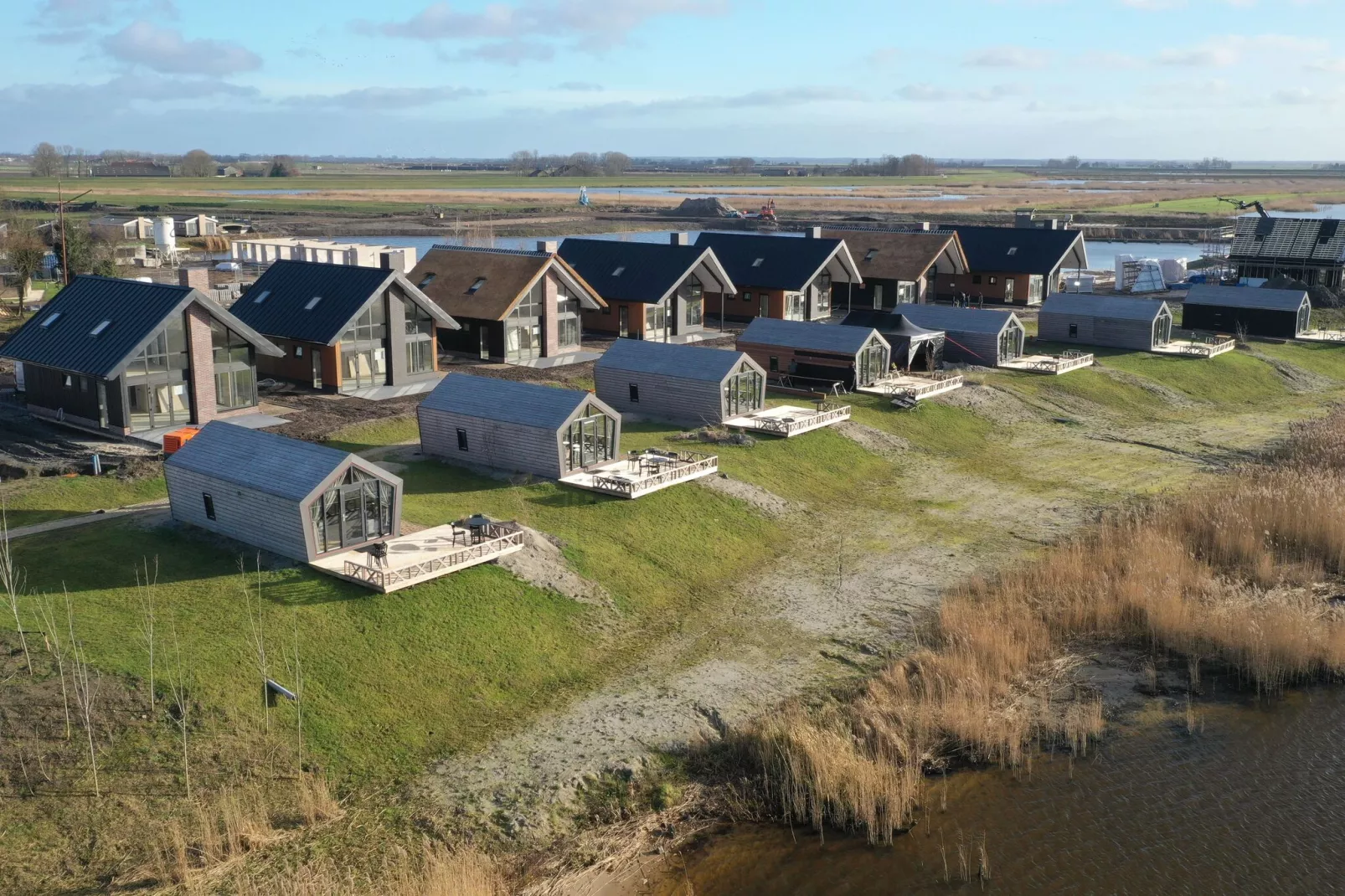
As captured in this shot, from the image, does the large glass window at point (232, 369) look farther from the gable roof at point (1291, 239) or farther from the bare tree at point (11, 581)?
the gable roof at point (1291, 239)

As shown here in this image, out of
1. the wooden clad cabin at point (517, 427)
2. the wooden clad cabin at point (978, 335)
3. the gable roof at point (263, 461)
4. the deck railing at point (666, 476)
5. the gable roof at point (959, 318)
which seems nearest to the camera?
the gable roof at point (263, 461)

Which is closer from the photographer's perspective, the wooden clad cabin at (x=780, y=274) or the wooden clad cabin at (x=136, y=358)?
the wooden clad cabin at (x=136, y=358)

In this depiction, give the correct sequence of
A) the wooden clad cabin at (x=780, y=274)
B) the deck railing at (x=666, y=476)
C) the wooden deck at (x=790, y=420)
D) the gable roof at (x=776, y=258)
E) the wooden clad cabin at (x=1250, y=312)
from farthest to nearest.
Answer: the wooden clad cabin at (x=1250, y=312) < the wooden clad cabin at (x=780, y=274) < the gable roof at (x=776, y=258) < the wooden deck at (x=790, y=420) < the deck railing at (x=666, y=476)

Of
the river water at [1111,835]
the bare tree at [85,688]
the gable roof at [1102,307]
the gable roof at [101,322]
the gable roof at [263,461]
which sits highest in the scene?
the gable roof at [101,322]

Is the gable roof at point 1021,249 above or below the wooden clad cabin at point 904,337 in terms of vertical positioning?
above

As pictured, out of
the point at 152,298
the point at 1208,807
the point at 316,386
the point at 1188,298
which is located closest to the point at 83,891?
the point at 1208,807

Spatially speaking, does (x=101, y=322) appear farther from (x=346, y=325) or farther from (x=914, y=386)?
(x=914, y=386)

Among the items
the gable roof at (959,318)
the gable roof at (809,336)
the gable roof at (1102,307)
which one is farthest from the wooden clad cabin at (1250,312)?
the gable roof at (809,336)
